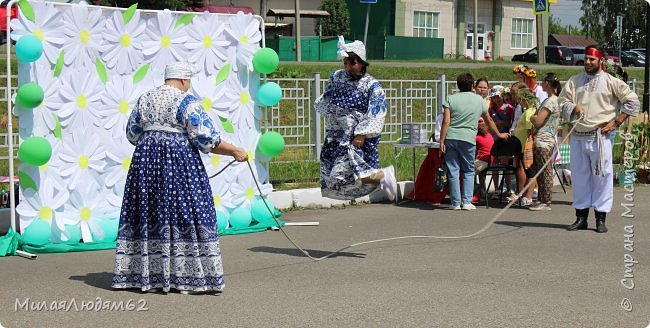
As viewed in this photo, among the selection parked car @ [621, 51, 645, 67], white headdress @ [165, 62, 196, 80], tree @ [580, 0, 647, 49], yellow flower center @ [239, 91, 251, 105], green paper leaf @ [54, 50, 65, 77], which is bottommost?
yellow flower center @ [239, 91, 251, 105]

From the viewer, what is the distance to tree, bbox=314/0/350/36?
5444 centimetres

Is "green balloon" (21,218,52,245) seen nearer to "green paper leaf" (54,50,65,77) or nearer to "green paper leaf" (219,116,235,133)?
"green paper leaf" (54,50,65,77)

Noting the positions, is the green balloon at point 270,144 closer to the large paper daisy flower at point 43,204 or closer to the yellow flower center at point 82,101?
the yellow flower center at point 82,101

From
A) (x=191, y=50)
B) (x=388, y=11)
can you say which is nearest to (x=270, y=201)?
(x=191, y=50)

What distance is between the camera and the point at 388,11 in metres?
55.6

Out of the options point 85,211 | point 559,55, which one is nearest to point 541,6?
point 85,211

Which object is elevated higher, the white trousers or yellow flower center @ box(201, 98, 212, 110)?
yellow flower center @ box(201, 98, 212, 110)

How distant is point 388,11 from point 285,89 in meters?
40.2

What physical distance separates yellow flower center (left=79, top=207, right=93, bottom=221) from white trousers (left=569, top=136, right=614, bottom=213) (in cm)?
545

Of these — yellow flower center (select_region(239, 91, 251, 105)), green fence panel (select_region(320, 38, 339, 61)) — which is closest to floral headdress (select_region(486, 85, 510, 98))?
yellow flower center (select_region(239, 91, 251, 105))

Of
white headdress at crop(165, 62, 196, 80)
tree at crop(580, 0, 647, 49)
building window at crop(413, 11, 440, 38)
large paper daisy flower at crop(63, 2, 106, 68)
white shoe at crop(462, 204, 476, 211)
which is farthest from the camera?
tree at crop(580, 0, 647, 49)

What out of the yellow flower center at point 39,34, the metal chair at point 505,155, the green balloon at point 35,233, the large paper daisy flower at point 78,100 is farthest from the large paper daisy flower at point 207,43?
the metal chair at point 505,155

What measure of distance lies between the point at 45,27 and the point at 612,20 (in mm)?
74716

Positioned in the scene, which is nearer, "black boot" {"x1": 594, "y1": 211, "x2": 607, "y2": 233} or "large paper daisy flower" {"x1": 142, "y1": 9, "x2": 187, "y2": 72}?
"large paper daisy flower" {"x1": 142, "y1": 9, "x2": 187, "y2": 72}
